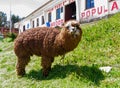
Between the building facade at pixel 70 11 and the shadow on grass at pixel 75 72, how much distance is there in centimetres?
902

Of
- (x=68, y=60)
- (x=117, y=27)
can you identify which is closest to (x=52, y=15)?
(x=117, y=27)

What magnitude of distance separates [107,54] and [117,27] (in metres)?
2.76

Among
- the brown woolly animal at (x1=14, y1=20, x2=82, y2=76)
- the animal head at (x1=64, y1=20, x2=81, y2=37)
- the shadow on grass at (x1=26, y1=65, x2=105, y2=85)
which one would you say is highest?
the animal head at (x1=64, y1=20, x2=81, y2=37)

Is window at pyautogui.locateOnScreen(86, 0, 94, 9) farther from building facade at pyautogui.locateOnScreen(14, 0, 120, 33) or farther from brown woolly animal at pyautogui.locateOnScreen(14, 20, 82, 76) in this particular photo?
brown woolly animal at pyautogui.locateOnScreen(14, 20, 82, 76)

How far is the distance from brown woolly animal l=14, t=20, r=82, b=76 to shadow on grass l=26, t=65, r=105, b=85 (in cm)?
29

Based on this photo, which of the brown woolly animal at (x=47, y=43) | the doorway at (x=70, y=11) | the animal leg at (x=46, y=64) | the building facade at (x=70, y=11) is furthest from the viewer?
the doorway at (x=70, y=11)

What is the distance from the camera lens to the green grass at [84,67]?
10436 millimetres

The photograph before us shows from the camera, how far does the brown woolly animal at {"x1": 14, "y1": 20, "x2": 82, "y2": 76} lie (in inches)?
421

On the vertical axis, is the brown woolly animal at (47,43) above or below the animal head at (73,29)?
below

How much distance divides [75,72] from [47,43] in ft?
4.56

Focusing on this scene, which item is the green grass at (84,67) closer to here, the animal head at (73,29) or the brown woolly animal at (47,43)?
the brown woolly animal at (47,43)

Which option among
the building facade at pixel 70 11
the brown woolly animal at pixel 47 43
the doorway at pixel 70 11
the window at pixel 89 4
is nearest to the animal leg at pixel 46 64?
the brown woolly animal at pixel 47 43

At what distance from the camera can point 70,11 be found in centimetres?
3105

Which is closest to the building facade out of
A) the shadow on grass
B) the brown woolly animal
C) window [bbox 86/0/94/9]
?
window [bbox 86/0/94/9]
